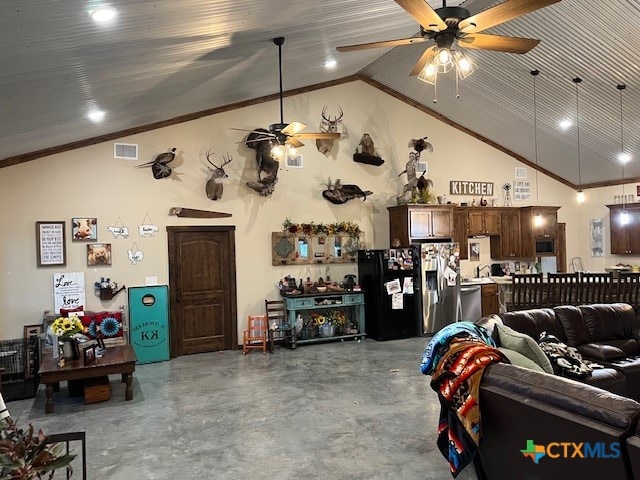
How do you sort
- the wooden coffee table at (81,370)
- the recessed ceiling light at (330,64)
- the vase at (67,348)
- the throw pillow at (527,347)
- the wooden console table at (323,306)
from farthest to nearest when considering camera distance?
the wooden console table at (323,306)
the recessed ceiling light at (330,64)
the vase at (67,348)
the wooden coffee table at (81,370)
the throw pillow at (527,347)

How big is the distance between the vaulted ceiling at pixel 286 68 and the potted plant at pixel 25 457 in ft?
6.80

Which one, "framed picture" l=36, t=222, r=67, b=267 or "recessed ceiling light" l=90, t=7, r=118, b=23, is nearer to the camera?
"recessed ceiling light" l=90, t=7, r=118, b=23

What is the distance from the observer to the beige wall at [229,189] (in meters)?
6.32

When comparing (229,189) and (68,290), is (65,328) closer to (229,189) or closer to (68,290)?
(68,290)

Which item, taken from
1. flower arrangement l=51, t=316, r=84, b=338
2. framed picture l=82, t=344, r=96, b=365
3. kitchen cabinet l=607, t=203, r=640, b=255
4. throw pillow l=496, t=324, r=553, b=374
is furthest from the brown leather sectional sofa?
kitchen cabinet l=607, t=203, r=640, b=255

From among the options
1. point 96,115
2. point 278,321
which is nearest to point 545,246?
point 278,321

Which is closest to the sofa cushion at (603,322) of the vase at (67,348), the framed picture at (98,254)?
the vase at (67,348)

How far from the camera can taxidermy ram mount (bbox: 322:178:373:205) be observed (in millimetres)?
8094

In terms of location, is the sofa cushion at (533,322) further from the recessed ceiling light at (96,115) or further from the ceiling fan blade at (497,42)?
the recessed ceiling light at (96,115)

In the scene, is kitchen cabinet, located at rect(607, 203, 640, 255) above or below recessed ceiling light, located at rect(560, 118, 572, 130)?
below

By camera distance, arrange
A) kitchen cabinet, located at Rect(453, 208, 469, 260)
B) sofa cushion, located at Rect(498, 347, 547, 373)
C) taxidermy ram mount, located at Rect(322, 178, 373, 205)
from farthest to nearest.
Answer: kitchen cabinet, located at Rect(453, 208, 469, 260) < taxidermy ram mount, located at Rect(322, 178, 373, 205) < sofa cushion, located at Rect(498, 347, 547, 373)

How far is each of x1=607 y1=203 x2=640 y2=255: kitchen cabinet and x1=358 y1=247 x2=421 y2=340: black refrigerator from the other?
484 cm

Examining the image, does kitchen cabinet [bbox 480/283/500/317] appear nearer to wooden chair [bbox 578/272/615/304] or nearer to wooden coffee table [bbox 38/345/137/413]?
wooden chair [bbox 578/272/615/304]

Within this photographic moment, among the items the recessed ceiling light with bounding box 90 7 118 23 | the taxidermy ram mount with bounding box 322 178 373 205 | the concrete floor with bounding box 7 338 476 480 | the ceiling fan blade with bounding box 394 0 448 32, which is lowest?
the concrete floor with bounding box 7 338 476 480
